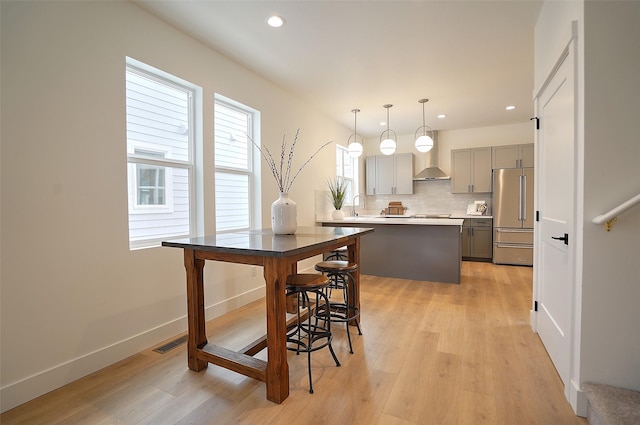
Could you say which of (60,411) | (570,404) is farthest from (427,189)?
(60,411)

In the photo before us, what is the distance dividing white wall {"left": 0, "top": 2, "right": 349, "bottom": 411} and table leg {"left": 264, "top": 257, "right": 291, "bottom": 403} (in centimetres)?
131

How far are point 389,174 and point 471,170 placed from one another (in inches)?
65.8

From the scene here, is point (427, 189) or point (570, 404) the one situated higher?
point (427, 189)

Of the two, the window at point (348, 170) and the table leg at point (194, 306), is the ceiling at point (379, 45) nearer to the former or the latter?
the window at point (348, 170)

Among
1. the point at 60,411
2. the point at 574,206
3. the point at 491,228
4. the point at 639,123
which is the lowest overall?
the point at 60,411

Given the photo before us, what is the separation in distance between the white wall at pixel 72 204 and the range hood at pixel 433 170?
513cm

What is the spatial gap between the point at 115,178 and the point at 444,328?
3.03 meters

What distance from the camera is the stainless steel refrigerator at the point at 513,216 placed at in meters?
5.29

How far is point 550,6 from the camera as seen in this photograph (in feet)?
7.20

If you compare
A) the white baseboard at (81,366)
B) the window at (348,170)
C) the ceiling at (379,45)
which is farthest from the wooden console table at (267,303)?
the window at (348,170)

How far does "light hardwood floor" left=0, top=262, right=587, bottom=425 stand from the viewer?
5.34ft

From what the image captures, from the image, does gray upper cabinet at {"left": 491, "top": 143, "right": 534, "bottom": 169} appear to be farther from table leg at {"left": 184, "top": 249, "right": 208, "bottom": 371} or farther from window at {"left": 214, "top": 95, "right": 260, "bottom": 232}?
table leg at {"left": 184, "top": 249, "right": 208, "bottom": 371}

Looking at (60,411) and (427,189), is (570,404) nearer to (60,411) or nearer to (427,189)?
(60,411)

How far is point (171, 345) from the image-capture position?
2498 millimetres
